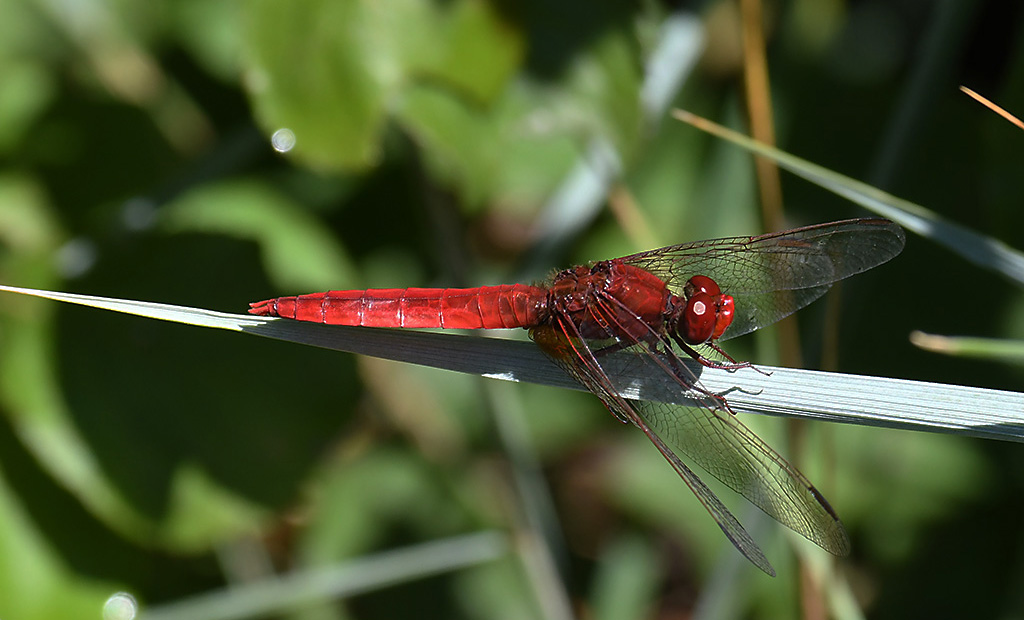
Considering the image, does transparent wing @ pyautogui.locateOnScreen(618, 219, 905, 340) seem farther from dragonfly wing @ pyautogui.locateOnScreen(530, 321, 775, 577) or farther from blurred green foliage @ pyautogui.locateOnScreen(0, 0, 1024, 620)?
dragonfly wing @ pyautogui.locateOnScreen(530, 321, 775, 577)

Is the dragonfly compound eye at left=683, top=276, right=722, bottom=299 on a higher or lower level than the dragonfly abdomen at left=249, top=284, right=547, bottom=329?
lower

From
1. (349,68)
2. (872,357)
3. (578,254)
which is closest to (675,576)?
(872,357)

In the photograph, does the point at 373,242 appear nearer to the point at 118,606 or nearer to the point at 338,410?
the point at 338,410

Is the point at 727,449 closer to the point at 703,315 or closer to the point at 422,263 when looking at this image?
the point at 703,315

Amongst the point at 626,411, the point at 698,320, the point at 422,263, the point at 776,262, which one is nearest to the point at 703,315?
the point at 698,320

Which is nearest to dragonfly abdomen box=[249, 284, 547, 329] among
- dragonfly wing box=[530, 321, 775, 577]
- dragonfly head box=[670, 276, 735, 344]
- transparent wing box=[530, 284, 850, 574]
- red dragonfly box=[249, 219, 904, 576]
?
red dragonfly box=[249, 219, 904, 576]
